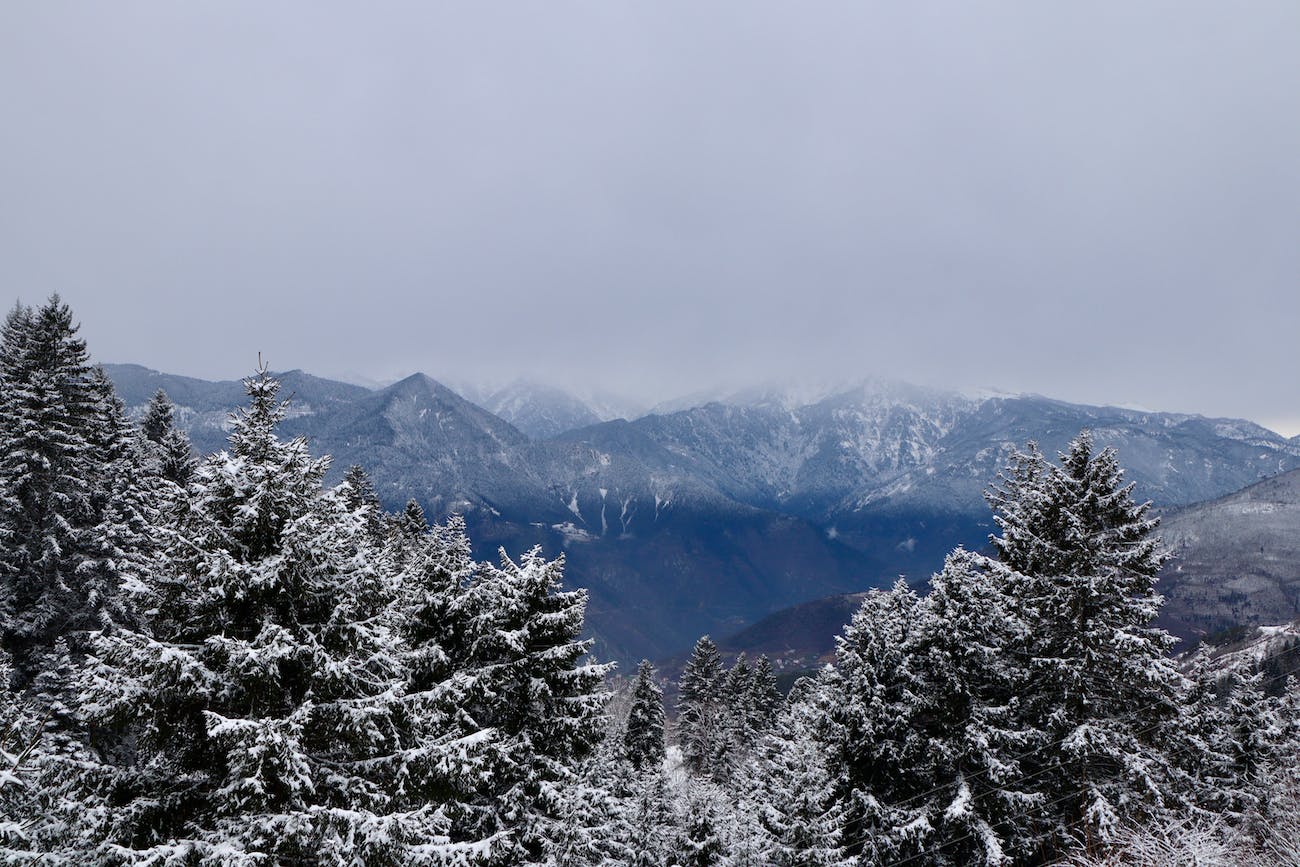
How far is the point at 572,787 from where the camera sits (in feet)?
48.0

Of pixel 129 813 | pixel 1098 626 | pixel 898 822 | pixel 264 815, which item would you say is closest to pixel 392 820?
pixel 264 815

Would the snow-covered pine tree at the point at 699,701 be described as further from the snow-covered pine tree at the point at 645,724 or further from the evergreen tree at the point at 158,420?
the evergreen tree at the point at 158,420

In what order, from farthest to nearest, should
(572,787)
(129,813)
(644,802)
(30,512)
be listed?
(644,802) < (30,512) < (572,787) < (129,813)

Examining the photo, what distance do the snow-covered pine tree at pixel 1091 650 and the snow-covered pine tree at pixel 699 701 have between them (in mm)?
47378

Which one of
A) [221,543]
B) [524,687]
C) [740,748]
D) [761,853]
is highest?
[221,543]

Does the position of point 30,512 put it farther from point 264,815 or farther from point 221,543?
point 264,815

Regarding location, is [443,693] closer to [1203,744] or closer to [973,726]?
[973,726]

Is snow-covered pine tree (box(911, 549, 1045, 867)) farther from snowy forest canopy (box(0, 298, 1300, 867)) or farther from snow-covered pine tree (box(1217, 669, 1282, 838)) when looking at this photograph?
snow-covered pine tree (box(1217, 669, 1282, 838))

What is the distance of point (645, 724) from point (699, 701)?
15673 millimetres

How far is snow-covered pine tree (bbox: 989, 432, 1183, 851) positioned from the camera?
16.2 metres

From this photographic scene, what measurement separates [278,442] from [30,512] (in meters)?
21.1

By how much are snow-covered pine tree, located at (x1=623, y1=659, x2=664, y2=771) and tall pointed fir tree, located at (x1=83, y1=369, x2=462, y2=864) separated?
43.5 m

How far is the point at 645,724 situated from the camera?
177 feet

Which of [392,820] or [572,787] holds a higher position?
[392,820]
